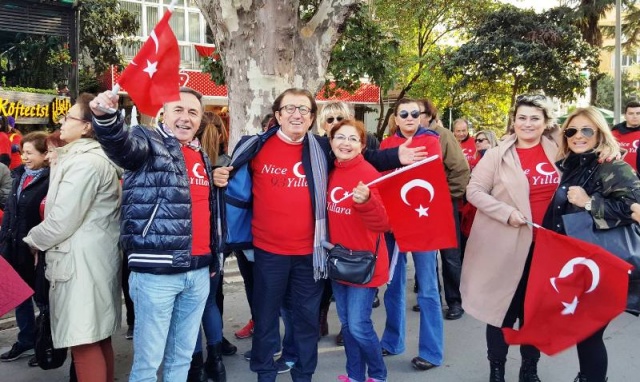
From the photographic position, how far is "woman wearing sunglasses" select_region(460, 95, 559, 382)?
3.48m

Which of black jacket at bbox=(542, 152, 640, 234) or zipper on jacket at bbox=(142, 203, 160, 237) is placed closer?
zipper on jacket at bbox=(142, 203, 160, 237)

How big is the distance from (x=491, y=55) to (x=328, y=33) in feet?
36.8

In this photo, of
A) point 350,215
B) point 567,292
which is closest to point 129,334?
point 350,215

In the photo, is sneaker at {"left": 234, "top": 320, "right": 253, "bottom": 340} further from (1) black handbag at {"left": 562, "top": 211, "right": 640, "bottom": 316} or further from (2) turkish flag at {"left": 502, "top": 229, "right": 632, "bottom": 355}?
(1) black handbag at {"left": 562, "top": 211, "right": 640, "bottom": 316}

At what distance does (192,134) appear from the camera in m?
3.29

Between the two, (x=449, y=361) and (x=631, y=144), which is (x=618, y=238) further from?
(x=631, y=144)

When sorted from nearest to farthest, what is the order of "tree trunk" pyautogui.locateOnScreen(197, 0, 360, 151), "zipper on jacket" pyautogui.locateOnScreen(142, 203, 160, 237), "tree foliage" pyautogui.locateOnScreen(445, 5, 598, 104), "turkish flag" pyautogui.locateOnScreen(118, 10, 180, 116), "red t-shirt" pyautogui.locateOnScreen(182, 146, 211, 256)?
"turkish flag" pyautogui.locateOnScreen(118, 10, 180, 116) < "zipper on jacket" pyautogui.locateOnScreen(142, 203, 160, 237) < "red t-shirt" pyautogui.locateOnScreen(182, 146, 211, 256) < "tree trunk" pyautogui.locateOnScreen(197, 0, 360, 151) < "tree foliage" pyautogui.locateOnScreen(445, 5, 598, 104)

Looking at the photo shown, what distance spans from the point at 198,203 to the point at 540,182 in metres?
2.13

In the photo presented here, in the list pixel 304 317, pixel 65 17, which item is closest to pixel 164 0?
pixel 65 17

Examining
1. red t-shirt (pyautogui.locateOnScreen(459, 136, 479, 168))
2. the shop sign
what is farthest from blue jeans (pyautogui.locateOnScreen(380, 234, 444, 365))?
the shop sign

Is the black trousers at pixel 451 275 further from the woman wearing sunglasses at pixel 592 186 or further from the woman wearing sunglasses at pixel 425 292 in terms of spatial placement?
the woman wearing sunglasses at pixel 592 186

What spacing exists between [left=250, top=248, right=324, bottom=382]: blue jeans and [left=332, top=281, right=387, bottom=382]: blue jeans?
18 centimetres

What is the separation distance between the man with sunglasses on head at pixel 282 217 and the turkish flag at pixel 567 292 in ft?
3.44

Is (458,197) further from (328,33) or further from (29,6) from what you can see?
(29,6)
